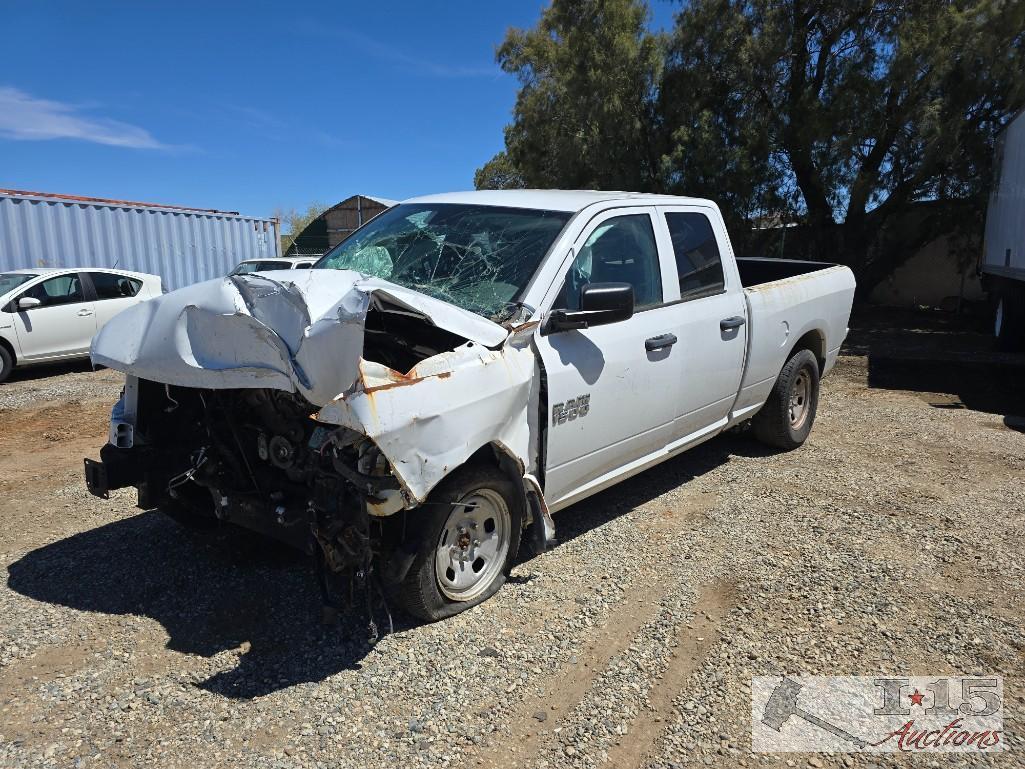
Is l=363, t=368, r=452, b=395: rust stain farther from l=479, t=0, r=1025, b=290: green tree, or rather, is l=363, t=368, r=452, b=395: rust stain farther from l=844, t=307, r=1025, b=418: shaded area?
l=479, t=0, r=1025, b=290: green tree

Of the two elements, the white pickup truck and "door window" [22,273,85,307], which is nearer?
the white pickup truck

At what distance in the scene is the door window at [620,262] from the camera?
412cm

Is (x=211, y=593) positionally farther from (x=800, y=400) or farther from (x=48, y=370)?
(x=48, y=370)

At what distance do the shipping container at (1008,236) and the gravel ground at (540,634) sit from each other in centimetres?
623

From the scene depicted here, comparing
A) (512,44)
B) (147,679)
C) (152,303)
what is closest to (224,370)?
(152,303)

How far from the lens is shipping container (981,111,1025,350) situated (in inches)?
399

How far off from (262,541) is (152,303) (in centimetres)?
163

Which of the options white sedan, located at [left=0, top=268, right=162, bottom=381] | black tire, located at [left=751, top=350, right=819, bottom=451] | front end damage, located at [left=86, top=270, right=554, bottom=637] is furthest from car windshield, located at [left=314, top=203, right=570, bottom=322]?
white sedan, located at [left=0, top=268, right=162, bottom=381]

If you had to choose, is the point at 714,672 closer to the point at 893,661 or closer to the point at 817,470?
the point at 893,661

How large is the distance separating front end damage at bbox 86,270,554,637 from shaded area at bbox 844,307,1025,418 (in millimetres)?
7094

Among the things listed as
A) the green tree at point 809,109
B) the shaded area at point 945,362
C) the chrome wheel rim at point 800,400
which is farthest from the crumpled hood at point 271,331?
the green tree at point 809,109

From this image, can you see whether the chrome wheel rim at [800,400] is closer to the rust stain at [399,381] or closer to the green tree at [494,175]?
the rust stain at [399,381]

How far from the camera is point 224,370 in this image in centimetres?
318

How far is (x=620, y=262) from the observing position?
4473 millimetres
